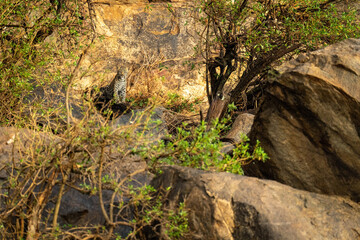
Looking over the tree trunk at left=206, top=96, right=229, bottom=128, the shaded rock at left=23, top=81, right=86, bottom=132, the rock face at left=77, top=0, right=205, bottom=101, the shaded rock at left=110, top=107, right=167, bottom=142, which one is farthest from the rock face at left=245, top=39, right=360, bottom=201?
the rock face at left=77, top=0, right=205, bottom=101

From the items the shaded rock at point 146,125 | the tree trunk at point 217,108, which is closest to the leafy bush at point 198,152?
the shaded rock at point 146,125

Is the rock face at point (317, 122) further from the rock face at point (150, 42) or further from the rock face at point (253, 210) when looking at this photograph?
the rock face at point (150, 42)

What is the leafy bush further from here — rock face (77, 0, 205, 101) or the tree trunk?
rock face (77, 0, 205, 101)

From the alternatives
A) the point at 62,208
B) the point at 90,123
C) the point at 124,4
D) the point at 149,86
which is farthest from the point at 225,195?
the point at 124,4

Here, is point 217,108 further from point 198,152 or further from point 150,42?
point 150,42

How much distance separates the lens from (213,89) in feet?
34.8

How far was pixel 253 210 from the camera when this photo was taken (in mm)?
4621

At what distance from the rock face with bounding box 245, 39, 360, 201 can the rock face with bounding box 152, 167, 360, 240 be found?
398 mm

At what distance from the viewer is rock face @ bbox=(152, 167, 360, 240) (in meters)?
4.59

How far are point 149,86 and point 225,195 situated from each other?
8.61 m

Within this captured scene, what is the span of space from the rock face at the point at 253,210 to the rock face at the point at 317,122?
0.40 meters

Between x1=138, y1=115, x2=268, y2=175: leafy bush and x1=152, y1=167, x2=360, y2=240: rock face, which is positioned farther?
x1=138, y1=115, x2=268, y2=175: leafy bush

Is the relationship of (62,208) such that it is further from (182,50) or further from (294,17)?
(182,50)

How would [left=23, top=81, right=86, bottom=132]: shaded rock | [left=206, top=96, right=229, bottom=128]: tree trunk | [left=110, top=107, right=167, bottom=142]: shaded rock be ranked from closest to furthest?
1. [left=110, top=107, right=167, bottom=142]: shaded rock
2. [left=23, top=81, right=86, bottom=132]: shaded rock
3. [left=206, top=96, right=229, bottom=128]: tree trunk
